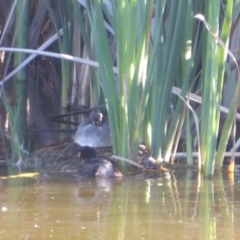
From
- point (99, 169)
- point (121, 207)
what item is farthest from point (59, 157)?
point (121, 207)

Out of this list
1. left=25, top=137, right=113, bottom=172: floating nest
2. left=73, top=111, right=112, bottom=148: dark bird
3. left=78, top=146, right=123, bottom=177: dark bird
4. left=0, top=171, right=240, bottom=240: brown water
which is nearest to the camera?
left=0, top=171, right=240, bottom=240: brown water

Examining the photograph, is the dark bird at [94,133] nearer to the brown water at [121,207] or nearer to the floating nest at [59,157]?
the floating nest at [59,157]

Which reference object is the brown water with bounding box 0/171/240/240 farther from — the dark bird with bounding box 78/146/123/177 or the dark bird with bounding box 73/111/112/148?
the dark bird with bounding box 73/111/112/148

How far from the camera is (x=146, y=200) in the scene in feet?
12.1

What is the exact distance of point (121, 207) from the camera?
11.6ft

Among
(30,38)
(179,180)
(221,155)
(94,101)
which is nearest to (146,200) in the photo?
(179,180)

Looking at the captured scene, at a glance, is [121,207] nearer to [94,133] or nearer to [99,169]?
[99,169]

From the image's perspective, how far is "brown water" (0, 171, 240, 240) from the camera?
9.95 feet

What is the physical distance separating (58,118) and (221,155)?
2.73 metres

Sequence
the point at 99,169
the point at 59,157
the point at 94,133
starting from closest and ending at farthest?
the point at 99,169
the point at 59,157
the point at 94,133

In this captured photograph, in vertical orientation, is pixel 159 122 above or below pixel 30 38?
below

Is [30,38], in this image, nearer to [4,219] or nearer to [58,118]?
[58,118]

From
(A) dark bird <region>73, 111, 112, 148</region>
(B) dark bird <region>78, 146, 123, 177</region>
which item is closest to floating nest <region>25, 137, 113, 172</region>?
(A) dark bird <region>73, 111, 112, 148</region>

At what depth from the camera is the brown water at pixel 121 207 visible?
9.95 feet
